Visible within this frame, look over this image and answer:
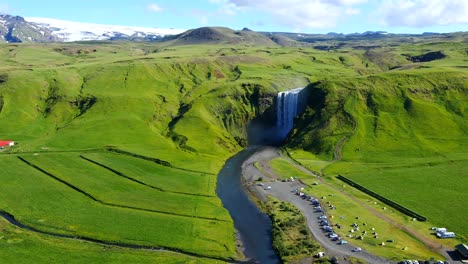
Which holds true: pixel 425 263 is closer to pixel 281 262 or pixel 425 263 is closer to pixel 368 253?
pixel 368 253

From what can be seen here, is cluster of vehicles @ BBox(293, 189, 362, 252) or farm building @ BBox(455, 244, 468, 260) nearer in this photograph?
farm building @ BBox(455, 244, 468, 260)

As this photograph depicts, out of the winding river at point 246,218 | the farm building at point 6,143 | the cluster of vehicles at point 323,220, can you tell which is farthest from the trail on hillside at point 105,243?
the farm building at point 6,143

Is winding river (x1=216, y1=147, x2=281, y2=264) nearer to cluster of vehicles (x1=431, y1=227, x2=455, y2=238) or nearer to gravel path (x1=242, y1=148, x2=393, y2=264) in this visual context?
gravel path (x1=242, y1=148, x2=393, y2=264)

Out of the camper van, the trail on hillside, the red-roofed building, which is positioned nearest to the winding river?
the trail on hillside

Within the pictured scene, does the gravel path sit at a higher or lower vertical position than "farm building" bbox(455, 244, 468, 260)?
lower

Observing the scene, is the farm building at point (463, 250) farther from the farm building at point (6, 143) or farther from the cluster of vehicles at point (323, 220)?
the farm building at point (6, 143)
